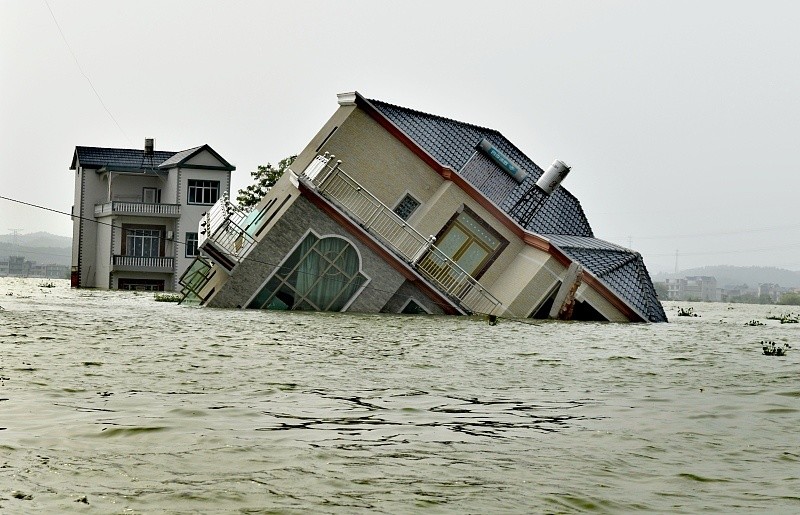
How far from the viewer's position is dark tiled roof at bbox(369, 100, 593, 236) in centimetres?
4059

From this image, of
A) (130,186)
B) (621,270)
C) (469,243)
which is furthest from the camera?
(130,186)

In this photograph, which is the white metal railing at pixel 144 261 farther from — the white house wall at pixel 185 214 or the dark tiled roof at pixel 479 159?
the dark tiled roof at pixel 479 159

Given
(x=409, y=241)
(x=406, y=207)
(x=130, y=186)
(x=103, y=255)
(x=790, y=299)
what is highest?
(x=130, y=186)

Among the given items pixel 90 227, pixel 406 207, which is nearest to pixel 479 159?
pixel 406 207

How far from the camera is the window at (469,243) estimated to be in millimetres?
39219

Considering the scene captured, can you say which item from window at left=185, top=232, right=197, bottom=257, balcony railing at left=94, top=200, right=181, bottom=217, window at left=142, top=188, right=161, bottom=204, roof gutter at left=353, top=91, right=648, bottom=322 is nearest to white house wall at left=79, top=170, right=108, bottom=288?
window at left=142, top=188, right=161, bottom=204

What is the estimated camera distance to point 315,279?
37375mm

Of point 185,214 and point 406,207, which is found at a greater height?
point 185,214

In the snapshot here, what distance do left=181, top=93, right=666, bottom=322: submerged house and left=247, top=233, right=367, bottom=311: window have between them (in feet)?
0.11

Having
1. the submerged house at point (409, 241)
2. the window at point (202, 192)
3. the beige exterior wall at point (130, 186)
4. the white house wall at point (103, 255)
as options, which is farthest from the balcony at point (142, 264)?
Answer: the submerged house at point (409, 241)

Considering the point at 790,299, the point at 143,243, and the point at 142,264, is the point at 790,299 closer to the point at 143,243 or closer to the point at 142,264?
the point at 143,243

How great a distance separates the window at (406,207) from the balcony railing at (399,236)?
6.09 feet

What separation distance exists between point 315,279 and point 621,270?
34.0ft

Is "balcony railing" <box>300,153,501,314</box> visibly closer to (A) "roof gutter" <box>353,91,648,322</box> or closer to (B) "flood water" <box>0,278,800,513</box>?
(A) "roof gutter" <box>353,91,648,322</box>
